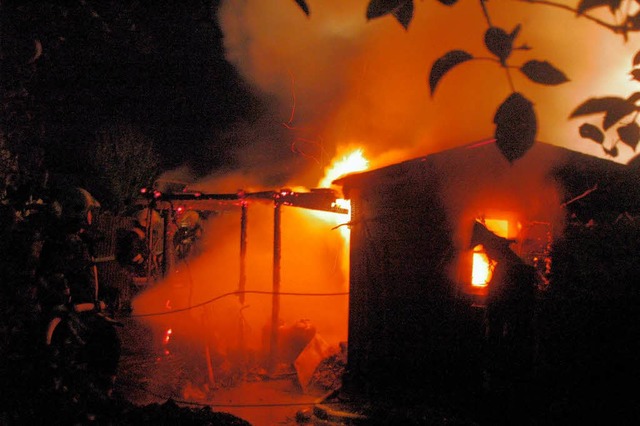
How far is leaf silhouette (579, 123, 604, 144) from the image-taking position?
1941mm

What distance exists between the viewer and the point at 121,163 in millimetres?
22344

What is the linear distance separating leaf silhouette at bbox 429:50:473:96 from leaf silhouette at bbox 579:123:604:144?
0.72 meters

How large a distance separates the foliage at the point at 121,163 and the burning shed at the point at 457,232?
15.7m

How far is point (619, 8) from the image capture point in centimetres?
176

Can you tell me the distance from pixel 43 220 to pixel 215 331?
10466mm

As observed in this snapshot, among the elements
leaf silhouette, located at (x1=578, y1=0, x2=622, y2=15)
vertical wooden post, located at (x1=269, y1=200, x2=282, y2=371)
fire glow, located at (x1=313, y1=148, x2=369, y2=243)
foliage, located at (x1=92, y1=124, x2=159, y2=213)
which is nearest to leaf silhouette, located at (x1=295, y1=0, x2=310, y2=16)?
leaf silhouette, located at (x1=578, y1=0, x2=622, y2=15)

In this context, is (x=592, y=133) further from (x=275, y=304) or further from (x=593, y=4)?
(x=275, y=304)

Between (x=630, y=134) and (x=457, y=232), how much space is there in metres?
7.66

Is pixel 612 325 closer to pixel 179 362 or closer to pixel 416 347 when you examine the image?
pixel 416 347

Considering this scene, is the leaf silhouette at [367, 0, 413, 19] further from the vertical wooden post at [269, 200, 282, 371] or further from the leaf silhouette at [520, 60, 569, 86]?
the vertical wooden post at [269, 200, 282, 371]

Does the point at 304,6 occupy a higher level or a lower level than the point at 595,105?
higher

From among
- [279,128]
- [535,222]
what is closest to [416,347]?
[535,222]

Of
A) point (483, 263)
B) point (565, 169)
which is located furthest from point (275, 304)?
point (565, 169)

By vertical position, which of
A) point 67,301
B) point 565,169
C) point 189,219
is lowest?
point 67,301
